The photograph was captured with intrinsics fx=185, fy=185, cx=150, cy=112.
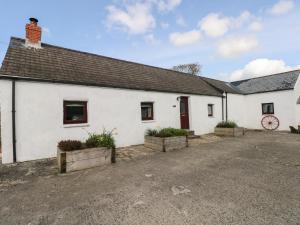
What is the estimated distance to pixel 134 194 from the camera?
4277mm

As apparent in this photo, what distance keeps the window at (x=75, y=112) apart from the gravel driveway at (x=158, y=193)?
2437 millimetres

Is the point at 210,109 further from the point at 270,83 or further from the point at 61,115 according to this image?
the point at 61,115

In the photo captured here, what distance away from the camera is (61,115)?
26.3 ft

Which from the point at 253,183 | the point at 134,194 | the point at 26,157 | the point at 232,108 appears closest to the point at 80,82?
the point at 26,157

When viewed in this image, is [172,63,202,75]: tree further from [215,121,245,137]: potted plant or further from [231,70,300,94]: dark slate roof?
[215,121,245,137]: potted plant

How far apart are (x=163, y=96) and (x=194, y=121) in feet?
11.4

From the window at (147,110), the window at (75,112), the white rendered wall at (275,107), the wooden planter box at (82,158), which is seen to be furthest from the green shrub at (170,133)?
the white rendered wall at (275,107)

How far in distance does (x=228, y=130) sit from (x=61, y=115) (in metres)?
11.0

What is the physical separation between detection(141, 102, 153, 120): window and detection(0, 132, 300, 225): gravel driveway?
4.52 metres

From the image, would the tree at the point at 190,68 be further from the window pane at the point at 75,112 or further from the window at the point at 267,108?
the window pane at the point at 75,112

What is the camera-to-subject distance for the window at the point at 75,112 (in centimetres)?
829

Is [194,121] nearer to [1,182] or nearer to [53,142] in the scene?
[53,142]

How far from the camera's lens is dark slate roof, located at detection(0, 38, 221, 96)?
304 inches

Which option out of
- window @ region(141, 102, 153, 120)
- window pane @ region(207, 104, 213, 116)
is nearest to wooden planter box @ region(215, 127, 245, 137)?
window pane @ region(207, 104, 213, 116)
